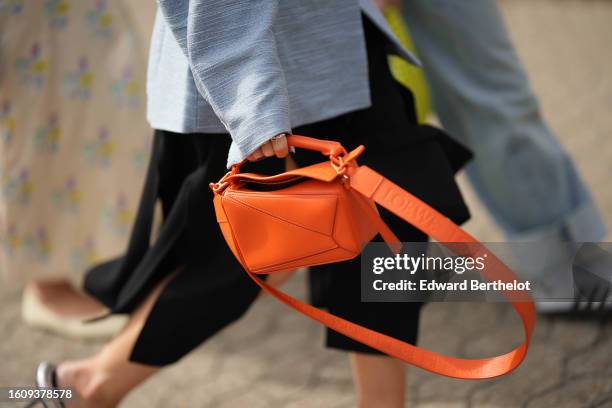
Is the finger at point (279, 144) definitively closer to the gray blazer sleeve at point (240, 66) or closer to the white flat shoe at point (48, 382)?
the gray blazer sleeve at point (240, 66)

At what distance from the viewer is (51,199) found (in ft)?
7.02

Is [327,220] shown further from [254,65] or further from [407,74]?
[407,74]

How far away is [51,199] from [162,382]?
2.07 ft

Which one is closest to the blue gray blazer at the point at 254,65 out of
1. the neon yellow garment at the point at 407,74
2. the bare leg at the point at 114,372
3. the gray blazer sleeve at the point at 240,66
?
the gray blazer sleeve at the point at 240,66

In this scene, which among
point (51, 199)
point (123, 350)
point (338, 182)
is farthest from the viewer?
point (51, 199)

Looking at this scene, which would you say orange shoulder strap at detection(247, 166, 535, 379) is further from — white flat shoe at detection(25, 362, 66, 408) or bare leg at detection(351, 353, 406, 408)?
white flat shoe at detection(25, 362, 66, 408)

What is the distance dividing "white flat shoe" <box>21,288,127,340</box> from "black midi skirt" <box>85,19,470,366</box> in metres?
0.76

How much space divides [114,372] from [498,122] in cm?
115

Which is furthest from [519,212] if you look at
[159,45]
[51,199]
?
[51,199]

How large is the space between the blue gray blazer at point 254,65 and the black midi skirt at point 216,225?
0.06 meters

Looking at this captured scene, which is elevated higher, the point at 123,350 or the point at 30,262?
the point at 123,350

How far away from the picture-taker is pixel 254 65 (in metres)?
1.13

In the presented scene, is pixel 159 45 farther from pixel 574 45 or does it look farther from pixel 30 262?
pixel 574 45

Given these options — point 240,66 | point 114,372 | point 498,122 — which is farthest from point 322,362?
point 240,66
